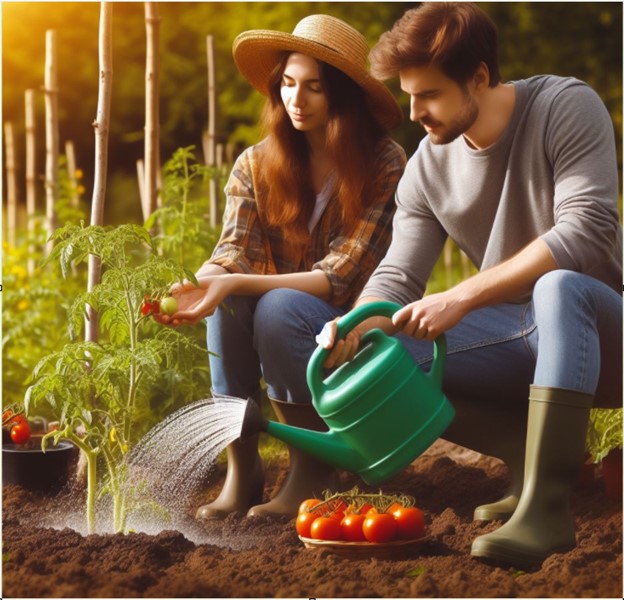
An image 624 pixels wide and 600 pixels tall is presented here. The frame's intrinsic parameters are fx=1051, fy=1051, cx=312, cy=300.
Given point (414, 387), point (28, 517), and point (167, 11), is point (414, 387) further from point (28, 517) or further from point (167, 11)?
point (167, 11)

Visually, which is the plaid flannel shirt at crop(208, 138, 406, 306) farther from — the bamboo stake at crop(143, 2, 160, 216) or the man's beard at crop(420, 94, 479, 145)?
the bamboo stake at crop(143, 2, 160, 216)

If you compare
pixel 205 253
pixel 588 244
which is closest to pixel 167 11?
pixel 205 253

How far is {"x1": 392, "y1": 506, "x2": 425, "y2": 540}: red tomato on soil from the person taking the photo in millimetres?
2602

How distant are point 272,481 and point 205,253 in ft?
3.49

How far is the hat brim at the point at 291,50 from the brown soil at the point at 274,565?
50.2 inches

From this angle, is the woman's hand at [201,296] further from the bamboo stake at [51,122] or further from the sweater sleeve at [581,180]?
the bamboo stake at [51,122]

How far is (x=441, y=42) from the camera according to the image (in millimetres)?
2607

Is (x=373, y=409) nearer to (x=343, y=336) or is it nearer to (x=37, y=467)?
(x=343, y=336)

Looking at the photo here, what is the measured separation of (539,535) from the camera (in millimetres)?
2330

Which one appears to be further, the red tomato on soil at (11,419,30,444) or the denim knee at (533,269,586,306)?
the red tomato on soil at (11,419,30,444)

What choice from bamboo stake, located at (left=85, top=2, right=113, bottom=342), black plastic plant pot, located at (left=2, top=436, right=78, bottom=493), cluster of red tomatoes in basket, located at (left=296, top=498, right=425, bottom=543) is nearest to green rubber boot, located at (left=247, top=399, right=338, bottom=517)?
cluster of red tomatoes in basket, located at (left=296, top=498, right=425, bottom=543)

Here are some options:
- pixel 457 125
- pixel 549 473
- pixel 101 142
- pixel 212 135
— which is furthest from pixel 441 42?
pixel 212 135

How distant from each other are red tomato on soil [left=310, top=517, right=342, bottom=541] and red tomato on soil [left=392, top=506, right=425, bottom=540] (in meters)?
0.15

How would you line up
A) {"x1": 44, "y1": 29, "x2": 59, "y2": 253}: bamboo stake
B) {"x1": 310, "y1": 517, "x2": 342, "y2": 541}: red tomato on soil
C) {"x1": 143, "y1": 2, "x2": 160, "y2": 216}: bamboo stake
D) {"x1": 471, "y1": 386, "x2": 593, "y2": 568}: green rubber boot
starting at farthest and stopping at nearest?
{"x1": 44, "y1": 29, "x2": 59, "y2": 253}: bamboo stake
{"x1": 143, "y1": 2, "x2": 160, "y2": 216}: bamboo stake
{"x1": 310, "y1": 517, "x2": 342, "y2": 541}: red tomato on soil
{"x1": 471, "y1": 386, "x2": 593, "y2": 568}: green rubber boot
